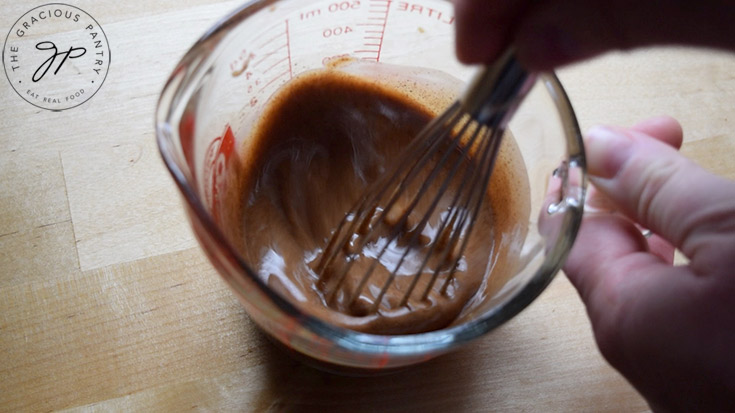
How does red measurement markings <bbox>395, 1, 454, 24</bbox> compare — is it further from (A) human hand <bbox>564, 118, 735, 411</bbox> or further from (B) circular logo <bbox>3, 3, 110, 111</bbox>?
(B) circular logo <bbox>3, 3, 110, 111</bbox>

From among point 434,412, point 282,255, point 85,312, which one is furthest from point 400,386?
point 85,312

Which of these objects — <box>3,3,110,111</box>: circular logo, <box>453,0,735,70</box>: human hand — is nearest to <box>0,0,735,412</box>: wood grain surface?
<box>3,3,110,111</box>: circular logo

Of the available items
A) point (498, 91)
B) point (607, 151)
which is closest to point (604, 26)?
point (498, 91)

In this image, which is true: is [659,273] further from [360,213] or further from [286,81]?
[286,81]

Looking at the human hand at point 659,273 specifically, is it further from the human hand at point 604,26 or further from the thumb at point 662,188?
the human hand at point 604,26

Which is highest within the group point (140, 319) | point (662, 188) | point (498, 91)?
point (498, 91)

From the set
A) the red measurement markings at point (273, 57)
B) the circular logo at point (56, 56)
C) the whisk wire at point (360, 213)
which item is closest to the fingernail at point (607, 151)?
the whisk wire at point (360, 213)

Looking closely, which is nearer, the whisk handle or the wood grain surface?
the whisk handle

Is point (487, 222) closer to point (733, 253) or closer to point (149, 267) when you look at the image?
Answer: point (733, 253)
